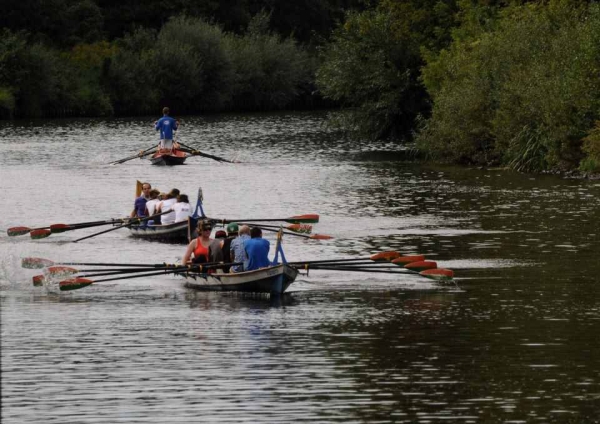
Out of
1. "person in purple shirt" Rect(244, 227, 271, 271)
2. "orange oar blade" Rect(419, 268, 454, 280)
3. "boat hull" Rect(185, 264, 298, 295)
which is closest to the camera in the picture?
"boat hull" Rect(185, 264, 298, 295)

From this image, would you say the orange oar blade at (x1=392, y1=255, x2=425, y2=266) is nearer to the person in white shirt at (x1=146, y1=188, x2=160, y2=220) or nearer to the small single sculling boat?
the small single sculling boat

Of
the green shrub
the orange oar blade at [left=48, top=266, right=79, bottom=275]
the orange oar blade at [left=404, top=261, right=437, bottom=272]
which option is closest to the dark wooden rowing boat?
the green shrub

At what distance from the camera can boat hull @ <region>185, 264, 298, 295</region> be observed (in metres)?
23.2

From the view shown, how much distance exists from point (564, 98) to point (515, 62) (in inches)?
200

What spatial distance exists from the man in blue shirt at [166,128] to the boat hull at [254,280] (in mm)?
28375

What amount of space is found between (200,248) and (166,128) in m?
28.1

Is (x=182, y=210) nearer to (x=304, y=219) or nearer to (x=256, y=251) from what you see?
(x=304, y=219)

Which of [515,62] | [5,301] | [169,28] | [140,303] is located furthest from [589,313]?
[169,28]

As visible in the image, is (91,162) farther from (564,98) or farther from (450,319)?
(450,319)

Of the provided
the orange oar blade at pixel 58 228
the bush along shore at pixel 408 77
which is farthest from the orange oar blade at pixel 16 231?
the bush along shore at pixel 408 77

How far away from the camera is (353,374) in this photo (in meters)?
17.6

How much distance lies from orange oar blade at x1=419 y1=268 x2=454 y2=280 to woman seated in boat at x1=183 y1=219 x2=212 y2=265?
4.11 meters

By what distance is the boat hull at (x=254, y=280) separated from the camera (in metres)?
23.2

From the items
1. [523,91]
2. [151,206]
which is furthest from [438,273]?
[523,91]
